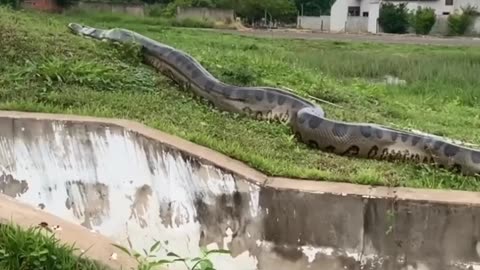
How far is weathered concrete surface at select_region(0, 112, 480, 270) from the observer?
512 centimetres

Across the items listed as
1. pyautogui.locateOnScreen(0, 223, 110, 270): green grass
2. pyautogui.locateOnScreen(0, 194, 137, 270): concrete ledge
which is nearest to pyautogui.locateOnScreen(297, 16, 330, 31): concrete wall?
pyautogui.locateOnScreen(0, 194, 137, 270): concrete ledge

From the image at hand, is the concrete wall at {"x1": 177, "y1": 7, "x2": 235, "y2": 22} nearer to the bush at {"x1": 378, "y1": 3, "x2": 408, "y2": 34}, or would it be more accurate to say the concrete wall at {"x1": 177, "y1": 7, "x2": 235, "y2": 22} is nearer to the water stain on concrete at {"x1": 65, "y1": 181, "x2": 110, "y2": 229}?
the bush at {"x1": 378, "y1": 3, "x2": 408, "y2": 34}

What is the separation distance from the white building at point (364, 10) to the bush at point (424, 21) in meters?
3.67

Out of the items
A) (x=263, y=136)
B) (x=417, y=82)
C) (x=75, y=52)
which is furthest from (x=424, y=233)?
(x=417, y=82)

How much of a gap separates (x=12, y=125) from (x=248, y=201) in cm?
230

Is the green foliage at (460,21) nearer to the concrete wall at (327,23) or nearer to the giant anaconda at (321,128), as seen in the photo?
the concrete wall at (327,23)

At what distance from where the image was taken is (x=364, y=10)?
197 ft

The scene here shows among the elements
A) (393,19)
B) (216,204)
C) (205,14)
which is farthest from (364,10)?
(216,204)

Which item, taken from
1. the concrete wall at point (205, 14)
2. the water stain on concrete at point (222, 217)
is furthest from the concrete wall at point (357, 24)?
the water stain on concrete at point (222, 217)

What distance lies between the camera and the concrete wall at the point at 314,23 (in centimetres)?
5978

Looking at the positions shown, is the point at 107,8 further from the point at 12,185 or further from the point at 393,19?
the point at 12,185

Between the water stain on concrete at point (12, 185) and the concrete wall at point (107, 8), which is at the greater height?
the water stain on concrete at point (12, 185)

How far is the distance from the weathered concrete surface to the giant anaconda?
89 cm

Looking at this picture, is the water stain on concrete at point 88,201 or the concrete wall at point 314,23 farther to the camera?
the concrete wall at point 314,23
